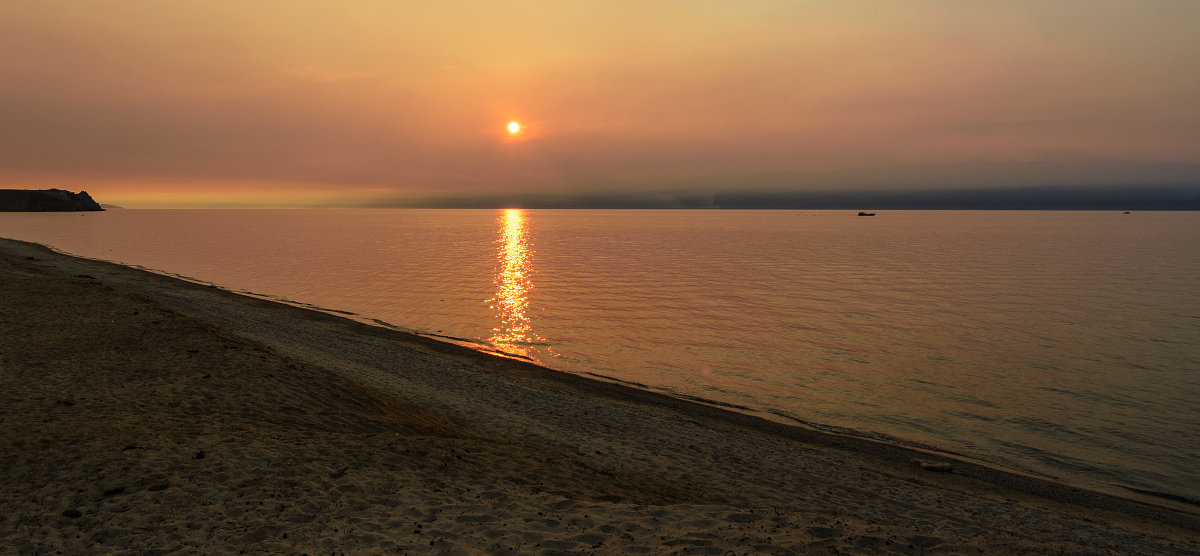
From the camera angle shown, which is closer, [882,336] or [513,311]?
[882,336]

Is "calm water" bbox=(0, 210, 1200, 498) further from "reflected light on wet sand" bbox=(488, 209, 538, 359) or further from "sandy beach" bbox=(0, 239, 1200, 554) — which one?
"sandy beach" bbox=(0, 239, 1200, 554)

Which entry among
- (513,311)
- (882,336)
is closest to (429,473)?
(882,336)

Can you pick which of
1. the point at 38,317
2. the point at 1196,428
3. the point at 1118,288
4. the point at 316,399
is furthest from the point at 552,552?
the point at 1118,288

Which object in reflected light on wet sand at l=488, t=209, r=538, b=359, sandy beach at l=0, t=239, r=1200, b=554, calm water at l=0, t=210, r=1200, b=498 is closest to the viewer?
sandy beach at l=0, t=239, r=1200, b=554

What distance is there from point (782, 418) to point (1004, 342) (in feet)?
65.8

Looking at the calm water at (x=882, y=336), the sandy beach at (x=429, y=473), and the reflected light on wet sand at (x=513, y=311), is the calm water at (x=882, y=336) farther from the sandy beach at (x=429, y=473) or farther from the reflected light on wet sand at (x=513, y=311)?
the sandy beach at (x=429, y=473)

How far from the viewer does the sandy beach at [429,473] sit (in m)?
8.55

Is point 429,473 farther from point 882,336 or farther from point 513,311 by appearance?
point 513,311

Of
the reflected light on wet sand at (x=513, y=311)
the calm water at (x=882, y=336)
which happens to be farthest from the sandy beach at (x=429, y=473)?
the reflected light on wet sand at (x=513, y=311)

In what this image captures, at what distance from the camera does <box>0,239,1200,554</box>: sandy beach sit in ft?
28.0

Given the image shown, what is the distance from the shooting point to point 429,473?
10984 mm

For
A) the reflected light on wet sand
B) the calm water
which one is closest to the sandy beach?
the calm water

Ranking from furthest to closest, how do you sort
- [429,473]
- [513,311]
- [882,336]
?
[513,311] → [882,336] → [429,473]

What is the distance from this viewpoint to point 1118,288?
5356cm
